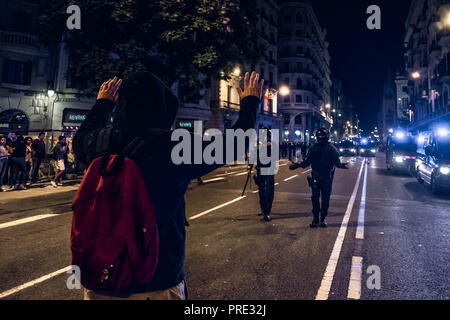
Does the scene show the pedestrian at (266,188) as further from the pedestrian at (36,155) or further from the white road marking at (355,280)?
the pedestrian at (36,155)

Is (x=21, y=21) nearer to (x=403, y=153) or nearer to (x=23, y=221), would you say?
(x=23, y=221)

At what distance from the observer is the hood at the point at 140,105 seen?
1621mm

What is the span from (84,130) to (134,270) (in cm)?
99

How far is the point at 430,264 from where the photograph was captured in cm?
429

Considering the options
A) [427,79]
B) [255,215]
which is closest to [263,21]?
[427,79]

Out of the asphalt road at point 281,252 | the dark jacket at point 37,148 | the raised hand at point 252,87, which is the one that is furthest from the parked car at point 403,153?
the dark jacket at point 37,148

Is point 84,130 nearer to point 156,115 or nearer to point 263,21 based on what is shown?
point 156,115

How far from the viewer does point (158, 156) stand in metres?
1.57

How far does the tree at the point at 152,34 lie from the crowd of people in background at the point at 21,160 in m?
3.40

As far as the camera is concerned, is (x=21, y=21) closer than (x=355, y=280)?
No

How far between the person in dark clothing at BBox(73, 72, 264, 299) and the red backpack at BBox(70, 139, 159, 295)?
0.12 metres

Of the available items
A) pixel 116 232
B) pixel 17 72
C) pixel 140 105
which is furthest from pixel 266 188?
pixel 17 72

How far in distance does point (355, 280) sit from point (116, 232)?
338cm
